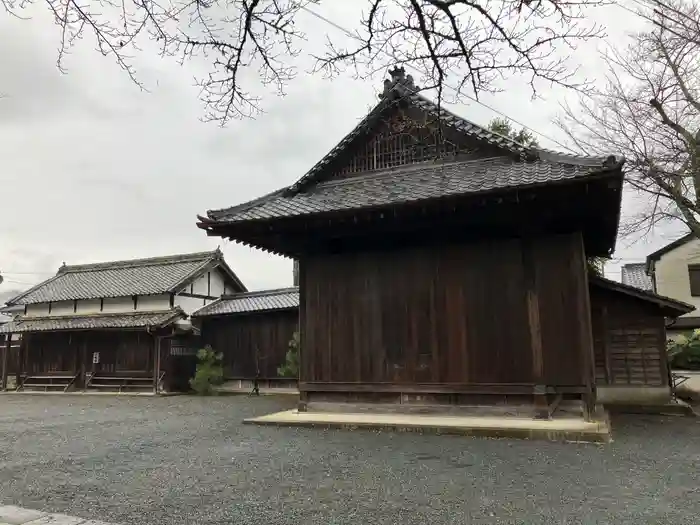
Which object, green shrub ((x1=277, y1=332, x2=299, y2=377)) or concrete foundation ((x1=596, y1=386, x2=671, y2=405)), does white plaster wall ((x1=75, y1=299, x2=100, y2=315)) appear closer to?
green shrub ((x1=277, y1=332, x2=299, y2=377))

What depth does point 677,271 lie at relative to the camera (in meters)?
24.7

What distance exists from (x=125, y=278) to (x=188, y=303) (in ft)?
11.6

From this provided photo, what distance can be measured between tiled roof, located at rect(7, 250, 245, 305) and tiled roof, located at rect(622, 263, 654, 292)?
20632 mm

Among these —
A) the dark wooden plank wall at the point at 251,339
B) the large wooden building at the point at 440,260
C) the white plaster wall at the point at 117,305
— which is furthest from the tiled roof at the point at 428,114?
the white plaster wall at the point at 117,305

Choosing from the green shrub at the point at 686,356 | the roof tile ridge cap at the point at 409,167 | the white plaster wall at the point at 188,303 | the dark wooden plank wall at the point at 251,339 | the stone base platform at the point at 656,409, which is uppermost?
the roof tile ridge cap at the point at 409,167

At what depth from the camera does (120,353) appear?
19.7 meters

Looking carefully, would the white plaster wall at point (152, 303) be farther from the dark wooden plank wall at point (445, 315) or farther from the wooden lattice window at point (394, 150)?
the wooden lattice window at point (394, 150)

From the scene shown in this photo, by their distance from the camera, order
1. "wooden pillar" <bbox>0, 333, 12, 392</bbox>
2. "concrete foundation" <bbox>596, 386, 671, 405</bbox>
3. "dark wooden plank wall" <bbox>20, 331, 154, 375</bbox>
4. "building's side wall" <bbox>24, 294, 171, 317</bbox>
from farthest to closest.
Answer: "wooden pillar" <bbox>0, 333, 12, 392</bbox> < "building's side wall" <bbox>24, 294, 171, 317</bbox> < "dark wooden plank wall" <bbox>20, 331, 154, 375</bbox> < "concrete foundation" <bbox>596, 386, 671, 405</bbox>

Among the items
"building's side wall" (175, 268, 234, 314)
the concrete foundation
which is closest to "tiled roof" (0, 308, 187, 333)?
"building's side wall" (175, 268, 234, 314)

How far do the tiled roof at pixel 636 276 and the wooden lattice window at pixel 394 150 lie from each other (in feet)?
71.1

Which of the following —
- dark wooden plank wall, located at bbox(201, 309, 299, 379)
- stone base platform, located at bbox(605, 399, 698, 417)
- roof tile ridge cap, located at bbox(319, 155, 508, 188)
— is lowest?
stone base platform, located at bbox(605, 399, 698, 417)

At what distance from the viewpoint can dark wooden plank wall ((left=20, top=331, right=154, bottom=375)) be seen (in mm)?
19312

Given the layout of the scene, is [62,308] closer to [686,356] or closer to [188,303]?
[188,303]

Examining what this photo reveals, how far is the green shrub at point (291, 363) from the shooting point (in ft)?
54.5
